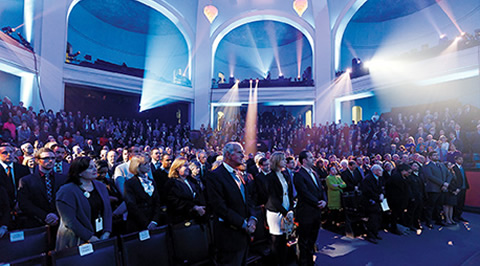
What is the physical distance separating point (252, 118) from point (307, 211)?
611 inches

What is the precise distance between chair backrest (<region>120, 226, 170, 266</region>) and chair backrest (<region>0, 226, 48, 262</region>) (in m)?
0.82

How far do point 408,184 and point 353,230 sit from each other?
143cm

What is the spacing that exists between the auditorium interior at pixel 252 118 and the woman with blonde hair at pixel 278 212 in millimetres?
26

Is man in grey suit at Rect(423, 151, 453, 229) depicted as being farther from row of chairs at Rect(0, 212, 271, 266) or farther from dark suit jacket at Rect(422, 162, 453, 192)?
row of chairs at Rect(0, 212, 271, 266)

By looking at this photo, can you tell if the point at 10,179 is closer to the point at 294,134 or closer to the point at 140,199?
the point at 140,199

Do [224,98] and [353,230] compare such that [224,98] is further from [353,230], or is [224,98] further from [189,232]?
[189,232]

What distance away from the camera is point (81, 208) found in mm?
2387

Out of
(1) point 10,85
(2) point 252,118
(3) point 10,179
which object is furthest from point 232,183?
(2) point 252,118

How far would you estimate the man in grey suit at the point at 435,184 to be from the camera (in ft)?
19.3

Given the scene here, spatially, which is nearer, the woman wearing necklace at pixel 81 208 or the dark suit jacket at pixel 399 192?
the woman wearing necklace at pixel 81 208

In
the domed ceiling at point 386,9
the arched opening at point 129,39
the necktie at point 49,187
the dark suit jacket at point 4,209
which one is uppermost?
the domed ceiling at point 386,9

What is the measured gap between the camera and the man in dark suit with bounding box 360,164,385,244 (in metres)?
4.91

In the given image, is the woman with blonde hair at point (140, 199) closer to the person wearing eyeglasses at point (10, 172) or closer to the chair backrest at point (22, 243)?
the chair backrest at point (22, 243)

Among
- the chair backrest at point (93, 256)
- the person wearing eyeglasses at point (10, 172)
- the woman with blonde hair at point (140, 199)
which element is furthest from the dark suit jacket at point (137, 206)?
the person wearing eyeglasses at point (10, 172)
